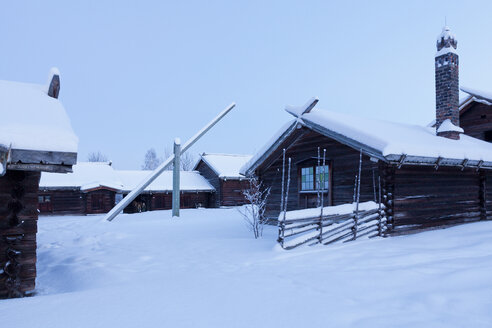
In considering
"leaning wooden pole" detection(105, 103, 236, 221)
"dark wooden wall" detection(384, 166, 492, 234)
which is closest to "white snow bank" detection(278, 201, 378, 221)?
"dark wooden wall" detection(384, 166, 492, 234)

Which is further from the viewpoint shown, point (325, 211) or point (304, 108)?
point (304, 108)

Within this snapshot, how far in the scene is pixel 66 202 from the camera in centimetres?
2623

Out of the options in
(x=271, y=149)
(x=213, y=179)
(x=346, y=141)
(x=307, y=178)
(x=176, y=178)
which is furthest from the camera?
(x=213, y=179)

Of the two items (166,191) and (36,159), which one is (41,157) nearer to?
(36,159)

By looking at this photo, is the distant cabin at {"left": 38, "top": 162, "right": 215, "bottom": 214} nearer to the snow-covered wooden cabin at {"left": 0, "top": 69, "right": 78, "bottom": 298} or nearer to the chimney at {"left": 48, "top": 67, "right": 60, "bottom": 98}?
the chimney at {"left": 48, "top": 67, "right": 60, "bottom": 98}

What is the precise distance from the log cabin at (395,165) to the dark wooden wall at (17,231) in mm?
7976

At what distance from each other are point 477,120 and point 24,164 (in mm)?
19084

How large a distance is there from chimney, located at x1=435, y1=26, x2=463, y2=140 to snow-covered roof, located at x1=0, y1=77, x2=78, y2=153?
43.6ft

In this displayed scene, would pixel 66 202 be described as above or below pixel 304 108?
below

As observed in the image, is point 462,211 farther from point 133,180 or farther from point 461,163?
point 133,180

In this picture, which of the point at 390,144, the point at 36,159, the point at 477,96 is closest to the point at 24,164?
the point at 36,159

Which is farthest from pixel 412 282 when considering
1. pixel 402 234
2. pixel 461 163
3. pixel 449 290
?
pixel 461 163

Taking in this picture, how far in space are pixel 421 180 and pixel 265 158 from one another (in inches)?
215

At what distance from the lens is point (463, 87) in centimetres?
1728
